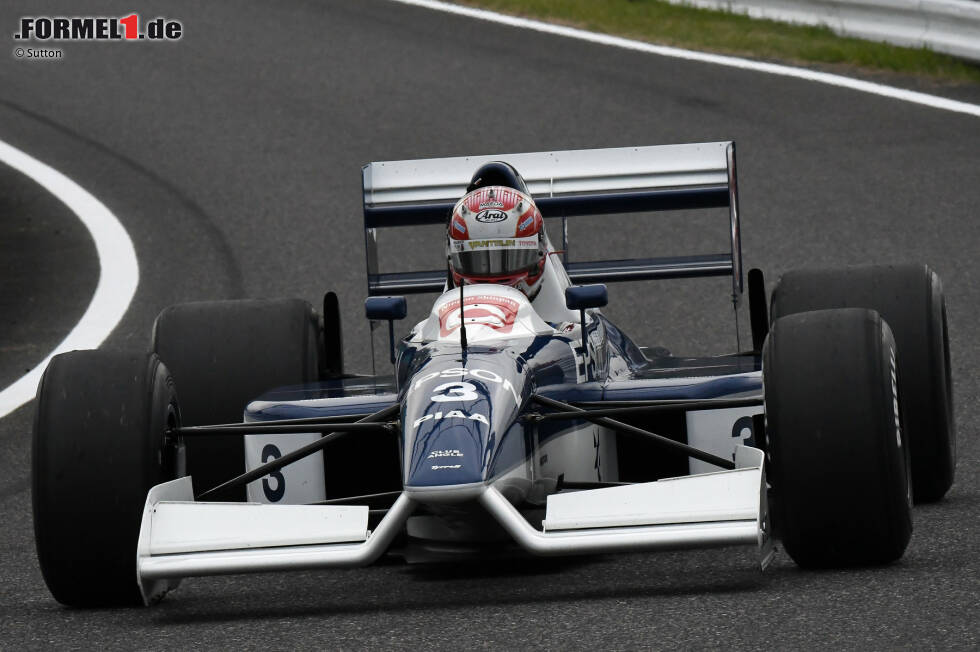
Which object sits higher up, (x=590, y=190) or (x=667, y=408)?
(x=590, y=190)

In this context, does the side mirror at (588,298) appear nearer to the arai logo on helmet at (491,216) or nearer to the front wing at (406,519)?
the arai logo on helmet at (491,216)

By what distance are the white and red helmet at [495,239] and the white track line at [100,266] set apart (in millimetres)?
3632

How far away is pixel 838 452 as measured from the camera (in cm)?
582

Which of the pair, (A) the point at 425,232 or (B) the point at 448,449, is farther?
(A) the point at 425,232

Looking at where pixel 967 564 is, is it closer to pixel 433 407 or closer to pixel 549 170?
pixel 433 407

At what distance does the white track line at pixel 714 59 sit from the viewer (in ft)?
50.6

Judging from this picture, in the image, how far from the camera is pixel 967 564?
5898 mm

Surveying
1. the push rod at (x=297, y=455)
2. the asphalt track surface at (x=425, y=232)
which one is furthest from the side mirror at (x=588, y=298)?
the asphalt track surface at (x=425, y=232)

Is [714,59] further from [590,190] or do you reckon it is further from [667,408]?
[667,408]

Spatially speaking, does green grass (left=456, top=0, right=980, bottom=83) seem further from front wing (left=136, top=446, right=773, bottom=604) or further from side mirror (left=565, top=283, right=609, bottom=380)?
front wing (left=136, top=446, right=773, bottom=604)

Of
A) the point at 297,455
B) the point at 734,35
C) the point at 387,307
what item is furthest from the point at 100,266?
the point at 734,35

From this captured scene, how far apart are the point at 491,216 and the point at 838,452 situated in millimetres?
2194

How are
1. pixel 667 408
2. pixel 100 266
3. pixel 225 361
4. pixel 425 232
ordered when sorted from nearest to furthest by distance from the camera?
pixel 667 408 → pixel 225 361 → pixel 100 266 → pixel 425 232

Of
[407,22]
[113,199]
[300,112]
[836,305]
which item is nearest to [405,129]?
[300,112]
